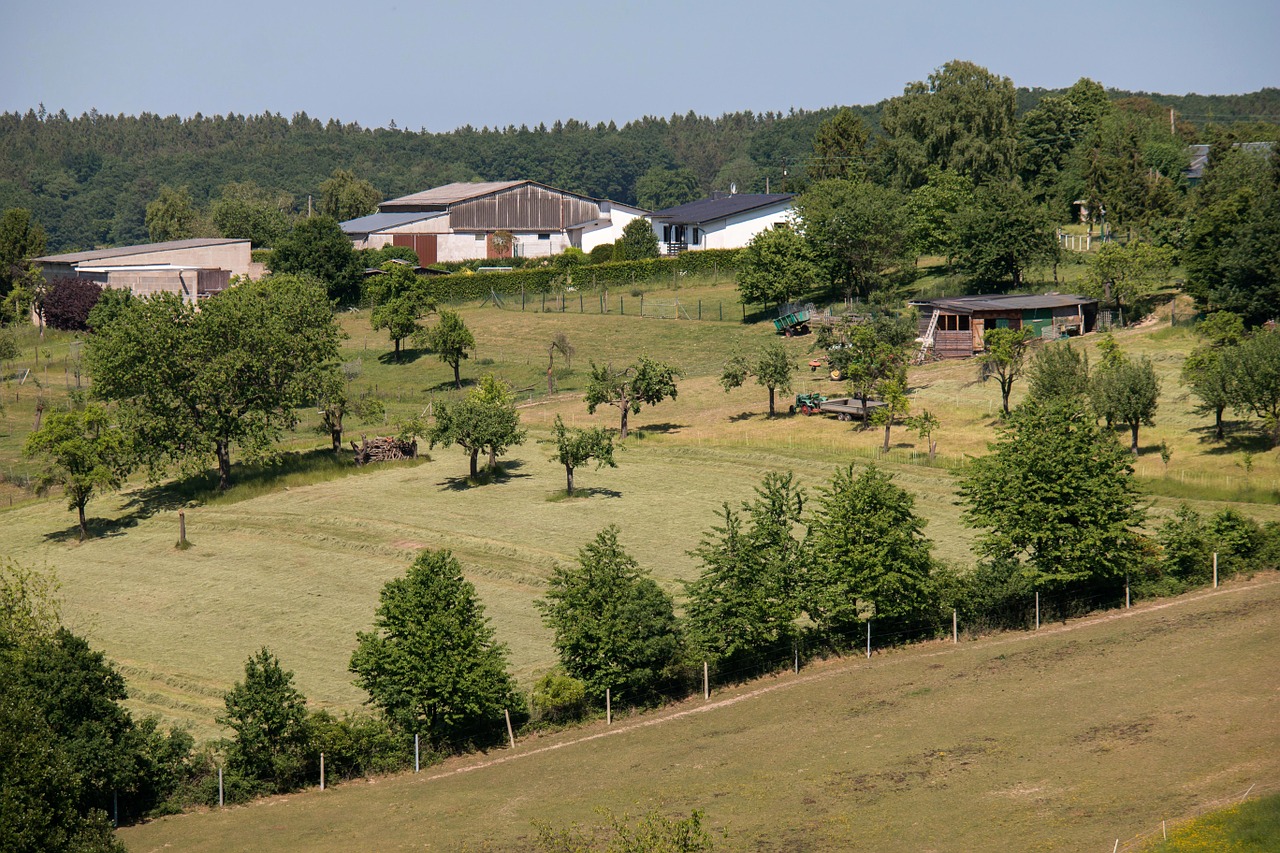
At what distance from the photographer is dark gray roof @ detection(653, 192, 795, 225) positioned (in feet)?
436

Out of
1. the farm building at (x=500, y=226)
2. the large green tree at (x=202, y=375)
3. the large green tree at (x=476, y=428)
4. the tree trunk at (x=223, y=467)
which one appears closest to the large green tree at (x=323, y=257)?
the farm building at (x=500, y=226)

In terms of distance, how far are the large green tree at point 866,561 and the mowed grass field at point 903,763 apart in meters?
1.77

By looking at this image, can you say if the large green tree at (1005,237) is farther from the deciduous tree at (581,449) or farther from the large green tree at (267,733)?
the large green tree at (267,733)

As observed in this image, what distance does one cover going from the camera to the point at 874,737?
1410 inches

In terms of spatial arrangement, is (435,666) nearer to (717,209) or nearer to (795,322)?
(795,322)

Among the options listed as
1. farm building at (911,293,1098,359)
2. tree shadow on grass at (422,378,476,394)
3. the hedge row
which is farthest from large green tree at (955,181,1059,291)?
tree shadow on grass at (422,378,476,394)

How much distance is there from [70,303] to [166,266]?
32.6 feet

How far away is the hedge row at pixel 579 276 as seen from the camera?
11938 centimetres

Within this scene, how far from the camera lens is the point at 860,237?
10056cm

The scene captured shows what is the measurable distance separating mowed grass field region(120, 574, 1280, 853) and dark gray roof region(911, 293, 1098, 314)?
44.2 m

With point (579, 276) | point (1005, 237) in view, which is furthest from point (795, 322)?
point (579, 276)

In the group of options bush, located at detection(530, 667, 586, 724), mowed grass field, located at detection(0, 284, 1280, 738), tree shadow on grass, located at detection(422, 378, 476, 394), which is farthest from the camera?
tree shadow on grass, located at detection(422, 378, 476, 394)

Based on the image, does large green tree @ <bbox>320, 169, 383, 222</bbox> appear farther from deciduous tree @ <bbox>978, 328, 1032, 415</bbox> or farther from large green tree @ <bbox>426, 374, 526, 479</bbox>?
deciduous tree @ <bbox>978, 328, 1032, 415</bbox>

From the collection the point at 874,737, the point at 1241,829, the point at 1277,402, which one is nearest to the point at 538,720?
the point at 874,737
